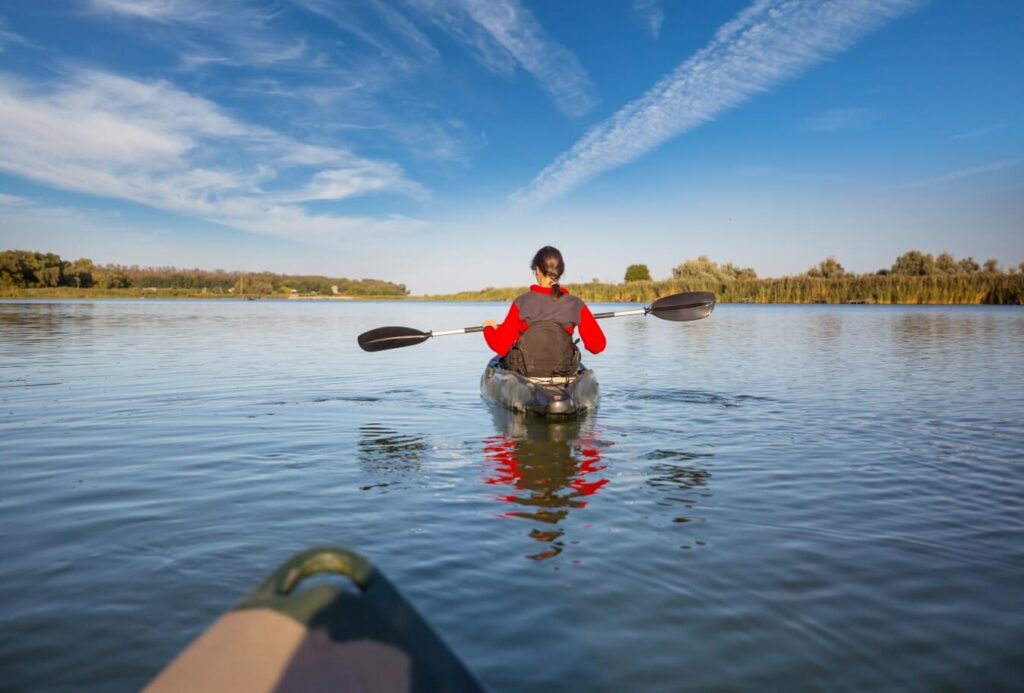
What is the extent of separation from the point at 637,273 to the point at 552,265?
98.9 metres

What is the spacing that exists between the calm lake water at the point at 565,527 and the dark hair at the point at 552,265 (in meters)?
1.65

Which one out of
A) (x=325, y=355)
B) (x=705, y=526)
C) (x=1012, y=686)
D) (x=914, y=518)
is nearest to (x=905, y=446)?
(x=914, y=518)

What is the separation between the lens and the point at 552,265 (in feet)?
28.0

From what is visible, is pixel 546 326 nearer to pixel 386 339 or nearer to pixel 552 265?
pixel 552 265

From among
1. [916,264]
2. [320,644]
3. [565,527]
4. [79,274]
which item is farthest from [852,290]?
[79,274]

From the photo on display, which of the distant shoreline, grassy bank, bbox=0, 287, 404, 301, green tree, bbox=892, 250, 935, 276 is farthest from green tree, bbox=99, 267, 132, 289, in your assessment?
green tree, bbox=892, 250, 935, 276

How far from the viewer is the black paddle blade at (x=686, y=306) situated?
10.8 meters

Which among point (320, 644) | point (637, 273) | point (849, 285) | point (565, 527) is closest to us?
point (320, 644)

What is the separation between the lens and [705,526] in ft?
14.8

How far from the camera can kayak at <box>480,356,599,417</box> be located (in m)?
8.28

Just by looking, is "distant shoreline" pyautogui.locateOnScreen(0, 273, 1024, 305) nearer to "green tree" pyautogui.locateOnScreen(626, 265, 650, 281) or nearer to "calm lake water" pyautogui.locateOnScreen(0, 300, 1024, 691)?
"calm lake water" pyautogui.locateOnScreen(0, 300, 1024, 691)

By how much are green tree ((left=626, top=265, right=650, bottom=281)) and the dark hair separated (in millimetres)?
97748

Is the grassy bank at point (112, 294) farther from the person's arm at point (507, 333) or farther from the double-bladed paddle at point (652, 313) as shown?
the person's arm at point (507, 333)

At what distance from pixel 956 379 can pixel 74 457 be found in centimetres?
1241
